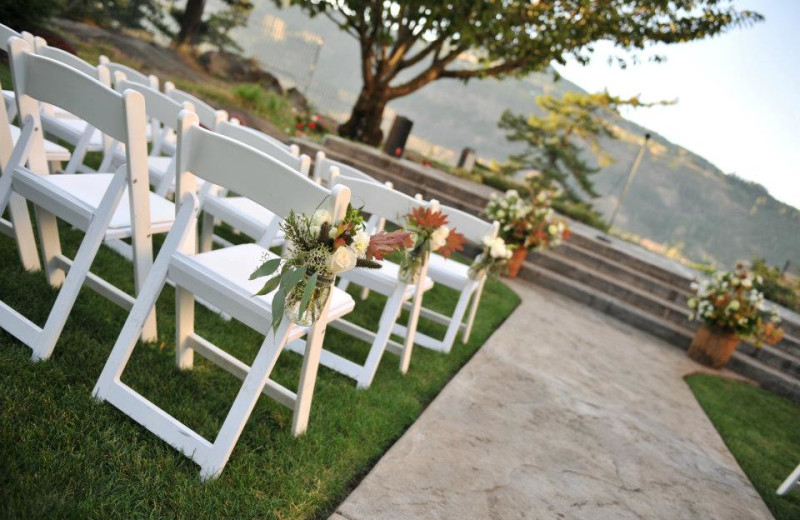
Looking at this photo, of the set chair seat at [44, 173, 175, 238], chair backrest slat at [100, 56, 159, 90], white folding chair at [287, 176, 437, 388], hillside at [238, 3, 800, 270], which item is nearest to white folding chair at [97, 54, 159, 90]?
chair backrest slat at [100, 56, 159, 90]

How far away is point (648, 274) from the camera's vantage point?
320 inches

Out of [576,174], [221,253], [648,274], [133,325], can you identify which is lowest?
[133,325]

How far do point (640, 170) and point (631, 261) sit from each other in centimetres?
2518

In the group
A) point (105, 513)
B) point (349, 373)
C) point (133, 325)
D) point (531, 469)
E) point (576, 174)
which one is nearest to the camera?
point (105, 513)

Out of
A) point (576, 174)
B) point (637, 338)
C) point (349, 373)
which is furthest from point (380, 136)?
point (576, 174)

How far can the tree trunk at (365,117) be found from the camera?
10.7 metres

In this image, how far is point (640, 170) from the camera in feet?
99.7

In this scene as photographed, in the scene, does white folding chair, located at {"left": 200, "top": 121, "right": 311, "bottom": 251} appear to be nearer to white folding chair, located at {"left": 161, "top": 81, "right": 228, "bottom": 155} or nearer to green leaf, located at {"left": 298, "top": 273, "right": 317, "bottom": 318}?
white folding chair, located at {"left": 161, "top": 81, "right": 228, "bottom": 155}

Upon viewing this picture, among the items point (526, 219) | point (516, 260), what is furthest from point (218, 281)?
point (516, 260)

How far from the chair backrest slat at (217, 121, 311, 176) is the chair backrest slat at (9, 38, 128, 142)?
663mm

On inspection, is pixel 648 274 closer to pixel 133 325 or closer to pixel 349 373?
pixel 349 373

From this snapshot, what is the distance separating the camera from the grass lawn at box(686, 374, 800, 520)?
3314 millimetres

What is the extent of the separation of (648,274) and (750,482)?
530 cm

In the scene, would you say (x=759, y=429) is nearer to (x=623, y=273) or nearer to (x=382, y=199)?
(x=623, y=273)
